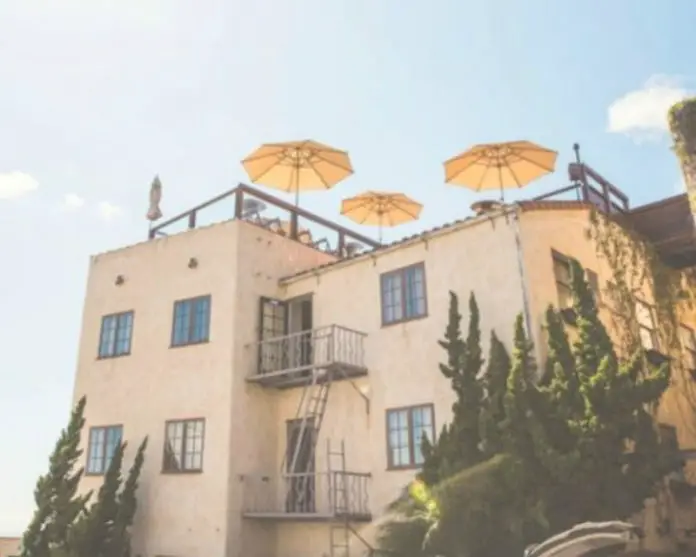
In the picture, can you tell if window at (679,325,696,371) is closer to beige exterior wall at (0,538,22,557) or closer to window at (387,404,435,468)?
window at (387,404,435,468)

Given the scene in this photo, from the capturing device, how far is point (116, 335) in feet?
65.6

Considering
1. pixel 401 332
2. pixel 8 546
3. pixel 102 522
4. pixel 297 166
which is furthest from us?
pixel 8 546

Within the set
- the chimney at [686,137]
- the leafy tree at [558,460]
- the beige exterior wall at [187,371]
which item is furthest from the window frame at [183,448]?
the chimney at [686,137]

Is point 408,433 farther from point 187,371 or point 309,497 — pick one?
point 187,371

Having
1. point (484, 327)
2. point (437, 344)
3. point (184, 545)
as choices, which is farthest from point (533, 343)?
point (184, 545)

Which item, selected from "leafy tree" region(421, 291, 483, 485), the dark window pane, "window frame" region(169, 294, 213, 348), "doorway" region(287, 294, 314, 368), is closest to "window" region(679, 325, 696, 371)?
"leafy tree" region(421, 291, 483, 485)

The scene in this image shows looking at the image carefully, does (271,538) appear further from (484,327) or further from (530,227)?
(530,227)

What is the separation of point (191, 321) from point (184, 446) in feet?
11.1

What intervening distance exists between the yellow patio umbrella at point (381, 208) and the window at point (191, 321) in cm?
741

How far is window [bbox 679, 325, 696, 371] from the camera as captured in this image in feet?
57.7

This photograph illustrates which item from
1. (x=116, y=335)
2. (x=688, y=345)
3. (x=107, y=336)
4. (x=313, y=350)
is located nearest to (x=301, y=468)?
(x=313, y=350)

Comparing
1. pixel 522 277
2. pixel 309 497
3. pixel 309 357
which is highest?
pixel 522 277

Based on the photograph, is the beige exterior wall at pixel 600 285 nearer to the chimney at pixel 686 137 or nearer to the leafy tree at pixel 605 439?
the leafy tree at pixel 605 439

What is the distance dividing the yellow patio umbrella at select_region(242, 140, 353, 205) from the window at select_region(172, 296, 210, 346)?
4207 mm
